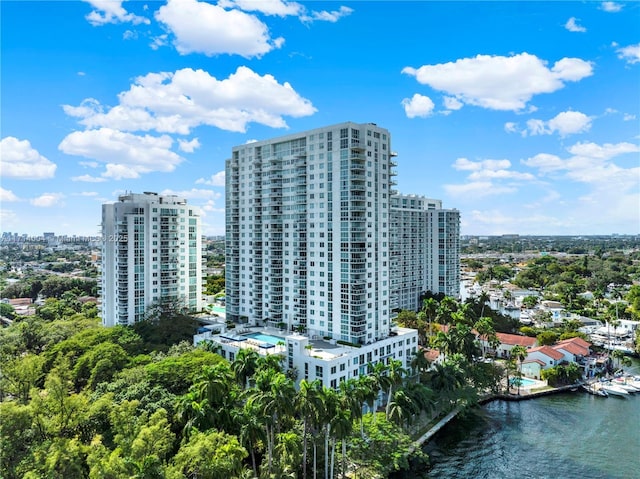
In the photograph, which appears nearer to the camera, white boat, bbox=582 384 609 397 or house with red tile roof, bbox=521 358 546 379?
white boat, bbox=582 384 609 397

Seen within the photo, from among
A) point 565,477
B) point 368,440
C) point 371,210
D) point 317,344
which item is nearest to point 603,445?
point 565,477

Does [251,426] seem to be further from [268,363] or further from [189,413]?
[268,363]

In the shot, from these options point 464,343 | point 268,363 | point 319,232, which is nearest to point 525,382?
point 464,343

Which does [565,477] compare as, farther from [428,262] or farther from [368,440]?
[428,262]

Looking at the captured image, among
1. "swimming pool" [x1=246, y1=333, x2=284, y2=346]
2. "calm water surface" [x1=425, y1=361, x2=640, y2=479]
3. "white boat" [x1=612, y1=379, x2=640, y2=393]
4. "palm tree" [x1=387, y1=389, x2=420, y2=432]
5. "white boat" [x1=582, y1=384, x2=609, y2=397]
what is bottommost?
"calm water surface" [x1=425, y1=361, x2=640, y2=479]

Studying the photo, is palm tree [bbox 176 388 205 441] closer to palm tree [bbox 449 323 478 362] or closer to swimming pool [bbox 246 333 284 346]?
swimming pool [bbox 246 333 284 346]

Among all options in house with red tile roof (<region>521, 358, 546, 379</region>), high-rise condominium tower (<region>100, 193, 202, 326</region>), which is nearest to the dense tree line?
house with red tile roof (<region>521, 358, 546, 379</region>)
